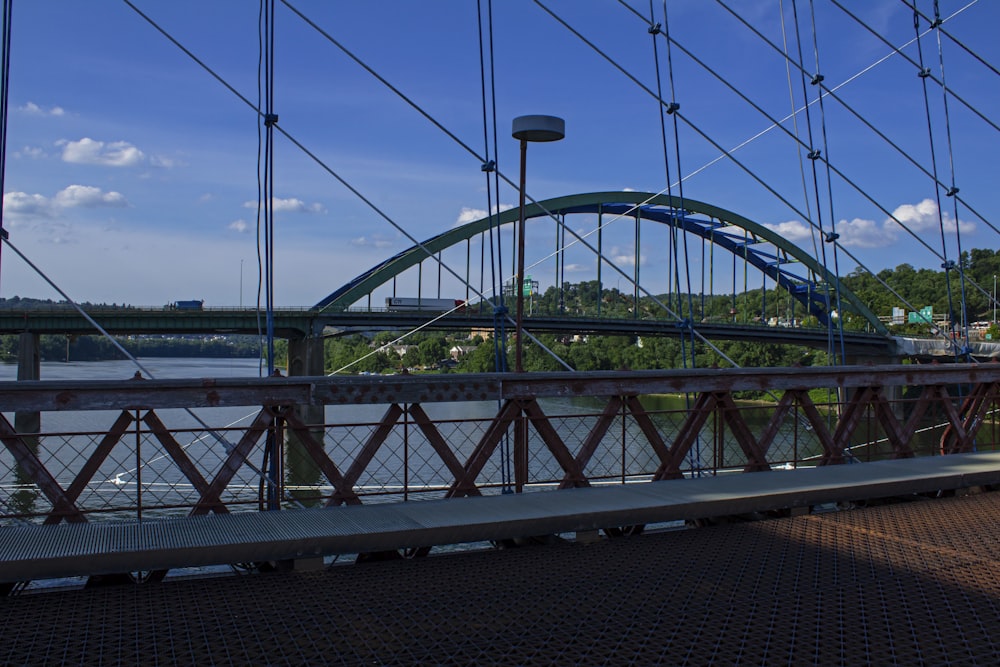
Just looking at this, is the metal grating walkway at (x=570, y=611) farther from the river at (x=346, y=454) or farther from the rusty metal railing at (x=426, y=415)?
the river at (x=346, y=454)

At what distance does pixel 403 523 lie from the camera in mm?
4441

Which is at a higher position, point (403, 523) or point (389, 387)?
point (389, 387)

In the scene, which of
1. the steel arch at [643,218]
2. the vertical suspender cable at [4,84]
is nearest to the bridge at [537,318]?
the steel arch at [643,218]

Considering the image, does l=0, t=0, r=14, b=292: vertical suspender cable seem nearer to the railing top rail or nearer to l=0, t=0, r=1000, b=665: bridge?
l=0, t=0, r=1000, b=665: bridge

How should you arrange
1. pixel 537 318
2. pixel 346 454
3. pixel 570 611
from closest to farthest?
pixel 570 611, pixel 346 454, pixel 537 318

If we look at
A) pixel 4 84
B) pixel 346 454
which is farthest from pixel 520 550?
pixel 346 454

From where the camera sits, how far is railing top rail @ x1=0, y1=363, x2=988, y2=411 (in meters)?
4.57

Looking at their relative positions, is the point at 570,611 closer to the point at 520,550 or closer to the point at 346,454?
the point at 520,550

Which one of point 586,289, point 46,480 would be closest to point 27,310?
point 46,480

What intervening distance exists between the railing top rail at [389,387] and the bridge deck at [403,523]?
0.62 metres

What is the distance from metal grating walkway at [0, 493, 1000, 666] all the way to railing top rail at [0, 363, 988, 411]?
1.12m

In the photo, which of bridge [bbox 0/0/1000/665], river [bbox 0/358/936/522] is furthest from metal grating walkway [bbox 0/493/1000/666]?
river [bbox 0/358/936/522]

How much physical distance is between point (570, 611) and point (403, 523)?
1.17m

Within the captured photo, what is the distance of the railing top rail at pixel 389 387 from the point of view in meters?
4.57
